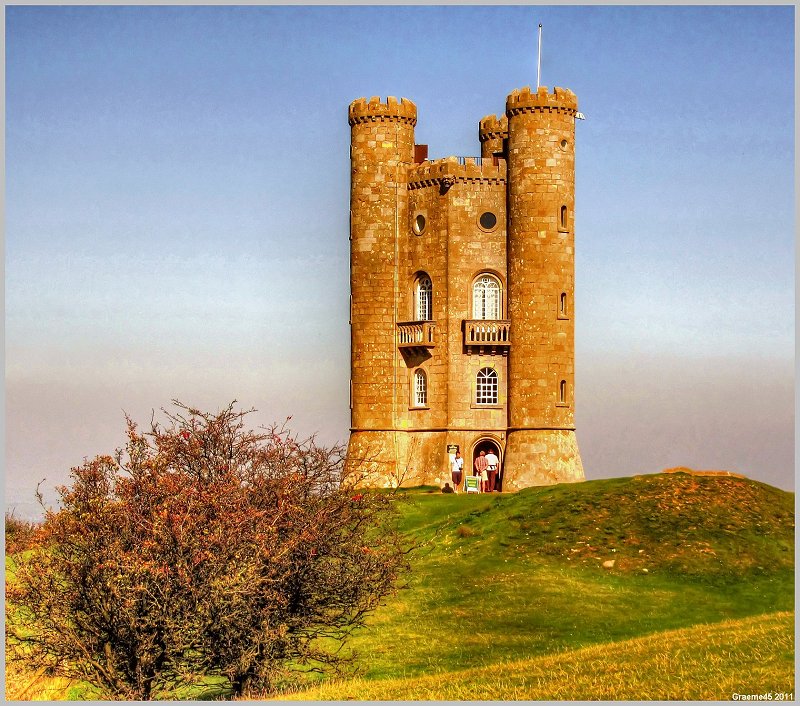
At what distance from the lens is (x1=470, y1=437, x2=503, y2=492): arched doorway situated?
6166 cm

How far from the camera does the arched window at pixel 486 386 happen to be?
6225 cm

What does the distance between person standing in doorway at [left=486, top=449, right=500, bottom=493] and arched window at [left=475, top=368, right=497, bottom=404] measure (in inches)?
99.2

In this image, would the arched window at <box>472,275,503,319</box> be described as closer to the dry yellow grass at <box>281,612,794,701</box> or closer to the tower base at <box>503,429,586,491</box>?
the tower base at <box>503,429,586,491</box>

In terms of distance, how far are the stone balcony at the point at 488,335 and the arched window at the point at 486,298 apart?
80cm

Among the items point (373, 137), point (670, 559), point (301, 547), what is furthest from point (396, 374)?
point (301, 547)

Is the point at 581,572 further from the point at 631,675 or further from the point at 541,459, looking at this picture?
the point at 541,459

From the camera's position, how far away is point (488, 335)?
6172cm

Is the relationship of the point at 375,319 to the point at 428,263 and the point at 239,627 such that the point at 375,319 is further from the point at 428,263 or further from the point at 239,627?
the point at 239,627

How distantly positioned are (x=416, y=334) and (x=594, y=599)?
28064mm

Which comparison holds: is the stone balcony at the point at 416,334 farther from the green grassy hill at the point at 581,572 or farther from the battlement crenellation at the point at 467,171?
→ the green grassy hill at the point at 581,572

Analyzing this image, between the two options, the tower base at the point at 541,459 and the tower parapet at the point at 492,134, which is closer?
the tower base at the point at 541,459

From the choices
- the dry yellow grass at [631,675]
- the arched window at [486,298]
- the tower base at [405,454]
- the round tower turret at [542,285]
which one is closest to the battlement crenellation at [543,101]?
the round tower turret at [542,285]

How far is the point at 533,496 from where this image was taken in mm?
48344

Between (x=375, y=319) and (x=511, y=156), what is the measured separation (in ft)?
31.4
